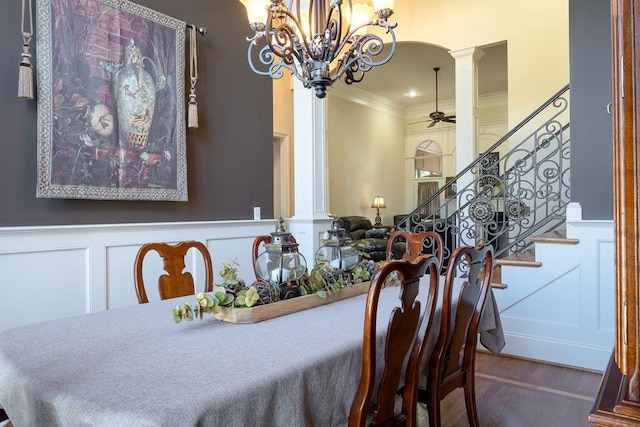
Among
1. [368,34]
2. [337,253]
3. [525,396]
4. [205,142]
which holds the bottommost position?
[525,396]

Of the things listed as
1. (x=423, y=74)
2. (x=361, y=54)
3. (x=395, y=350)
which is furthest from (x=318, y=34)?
(x=423, y=74)

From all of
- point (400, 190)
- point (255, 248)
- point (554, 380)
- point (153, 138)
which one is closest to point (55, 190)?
point (153, 138)

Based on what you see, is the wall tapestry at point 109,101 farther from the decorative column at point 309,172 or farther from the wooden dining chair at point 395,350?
the wooden dining chair at point 395,350

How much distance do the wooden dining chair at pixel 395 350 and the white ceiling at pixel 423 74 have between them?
232 inches

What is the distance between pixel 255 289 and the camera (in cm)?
155

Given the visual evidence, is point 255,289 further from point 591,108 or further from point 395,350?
point 591,108

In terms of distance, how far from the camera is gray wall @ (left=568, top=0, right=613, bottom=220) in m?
2.89

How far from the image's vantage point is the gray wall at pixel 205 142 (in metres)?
2.34

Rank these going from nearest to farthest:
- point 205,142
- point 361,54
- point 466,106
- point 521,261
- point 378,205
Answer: point 361,54 < point 521,261 < point 205,142 < point 466,106 < point 378,205

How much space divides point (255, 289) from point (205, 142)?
209cm

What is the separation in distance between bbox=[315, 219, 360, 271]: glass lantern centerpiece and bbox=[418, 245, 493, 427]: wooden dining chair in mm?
528

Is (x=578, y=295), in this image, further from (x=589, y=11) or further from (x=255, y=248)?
(x=255, y=248)

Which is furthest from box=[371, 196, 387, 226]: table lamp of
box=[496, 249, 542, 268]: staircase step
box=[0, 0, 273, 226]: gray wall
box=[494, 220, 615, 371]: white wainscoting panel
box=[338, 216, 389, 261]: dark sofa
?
box=[494, 220, 615, 371]: white wainscoting panel

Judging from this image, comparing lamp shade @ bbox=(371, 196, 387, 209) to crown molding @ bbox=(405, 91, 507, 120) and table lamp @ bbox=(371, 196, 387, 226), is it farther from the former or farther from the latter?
crown molding @ bbox=(405, 91, 507, 120)
